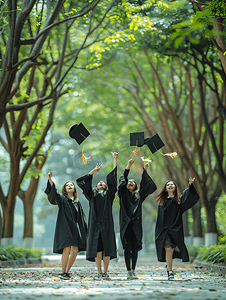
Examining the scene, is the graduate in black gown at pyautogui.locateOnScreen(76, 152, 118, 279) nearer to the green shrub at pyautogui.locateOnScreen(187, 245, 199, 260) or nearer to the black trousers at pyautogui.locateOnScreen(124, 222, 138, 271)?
the black trousers at pyautogui.locateOnScreen(124, 222, 138, 271)

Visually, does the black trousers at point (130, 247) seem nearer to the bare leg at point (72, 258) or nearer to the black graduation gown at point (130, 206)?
the black graduation gown at point (130, 206)

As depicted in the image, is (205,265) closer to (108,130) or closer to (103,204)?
(103,204)

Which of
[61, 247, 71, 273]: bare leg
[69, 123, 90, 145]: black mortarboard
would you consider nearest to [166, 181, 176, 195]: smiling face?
[69, 123, 90, 145]: black mortarboard

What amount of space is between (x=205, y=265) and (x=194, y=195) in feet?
14.8

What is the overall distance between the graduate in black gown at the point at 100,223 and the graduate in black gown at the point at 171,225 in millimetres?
927

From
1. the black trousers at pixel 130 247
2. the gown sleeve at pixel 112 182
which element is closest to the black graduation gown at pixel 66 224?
the gown sleeve at pixel 112 182

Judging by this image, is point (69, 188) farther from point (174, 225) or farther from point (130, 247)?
point (174, 225)

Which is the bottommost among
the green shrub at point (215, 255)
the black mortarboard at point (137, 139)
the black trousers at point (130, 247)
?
the green shrub at point (215, 255)

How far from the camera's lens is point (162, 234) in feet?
26.8

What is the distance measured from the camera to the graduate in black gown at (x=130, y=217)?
27.0 feet

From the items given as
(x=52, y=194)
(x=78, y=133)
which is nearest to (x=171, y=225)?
(x=52, y=194)

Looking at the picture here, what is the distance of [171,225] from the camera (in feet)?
26.9

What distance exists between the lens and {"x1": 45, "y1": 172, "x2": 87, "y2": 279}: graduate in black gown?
809cm

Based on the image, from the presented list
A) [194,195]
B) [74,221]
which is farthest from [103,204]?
[194,195]
